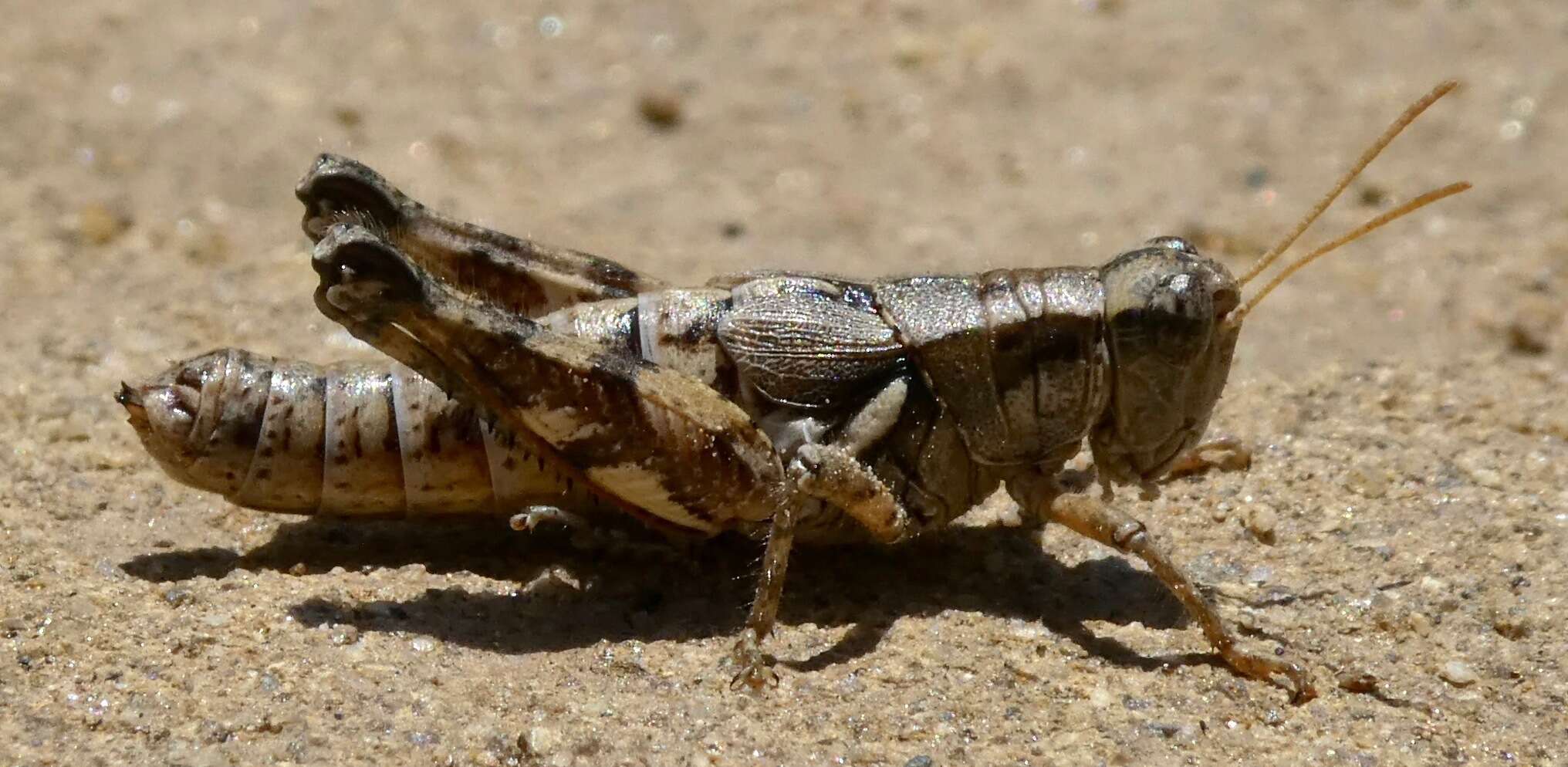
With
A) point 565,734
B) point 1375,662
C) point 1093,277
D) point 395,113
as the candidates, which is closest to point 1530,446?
point 1375,662

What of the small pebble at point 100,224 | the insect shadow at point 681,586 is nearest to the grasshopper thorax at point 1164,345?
the insect shadow at point 681,586

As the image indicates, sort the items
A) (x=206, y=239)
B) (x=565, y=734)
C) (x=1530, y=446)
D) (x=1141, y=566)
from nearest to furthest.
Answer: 1. (x=565, y=734)
2. (x=1141, y=566)
3. (x=1530, y=446)
4. (x=206, y=239)

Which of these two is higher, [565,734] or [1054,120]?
[1054,120]

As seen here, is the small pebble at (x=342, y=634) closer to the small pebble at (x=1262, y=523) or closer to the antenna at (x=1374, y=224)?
the antenna at (x=1374, y=224)

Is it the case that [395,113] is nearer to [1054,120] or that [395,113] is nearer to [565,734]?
[1054,120]

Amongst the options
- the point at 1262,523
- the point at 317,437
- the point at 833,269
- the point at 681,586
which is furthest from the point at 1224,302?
the point at 833,269

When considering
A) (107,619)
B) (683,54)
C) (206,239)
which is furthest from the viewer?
(683,54)
